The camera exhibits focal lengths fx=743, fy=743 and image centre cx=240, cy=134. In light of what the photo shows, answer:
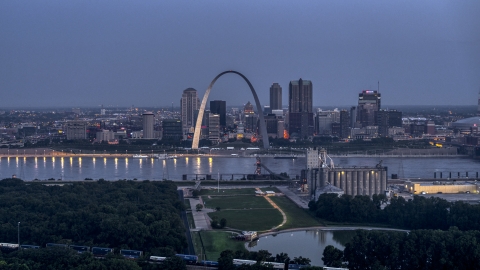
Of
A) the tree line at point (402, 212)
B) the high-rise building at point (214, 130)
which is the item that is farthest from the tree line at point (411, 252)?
the high-rise building at point (214, 130)

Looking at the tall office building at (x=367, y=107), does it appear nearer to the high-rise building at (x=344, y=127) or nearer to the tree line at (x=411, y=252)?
the high-rise building at (x=344, y=127)

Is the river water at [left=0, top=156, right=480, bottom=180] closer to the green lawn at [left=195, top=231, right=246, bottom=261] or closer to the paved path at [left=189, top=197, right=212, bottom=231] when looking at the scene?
the paved path at [left=189, top=197, right=212, bottom=231]

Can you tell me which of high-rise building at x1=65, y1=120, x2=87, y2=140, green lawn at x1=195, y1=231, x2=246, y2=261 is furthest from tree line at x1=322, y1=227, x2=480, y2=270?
high-rise building at x1=65, y1=120, x2=87, y2=140

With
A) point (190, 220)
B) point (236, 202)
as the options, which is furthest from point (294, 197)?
point (190, 220)

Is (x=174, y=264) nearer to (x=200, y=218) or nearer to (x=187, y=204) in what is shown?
(x=200, y=218)

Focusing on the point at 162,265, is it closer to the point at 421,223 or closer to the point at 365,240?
the point at 365,240
